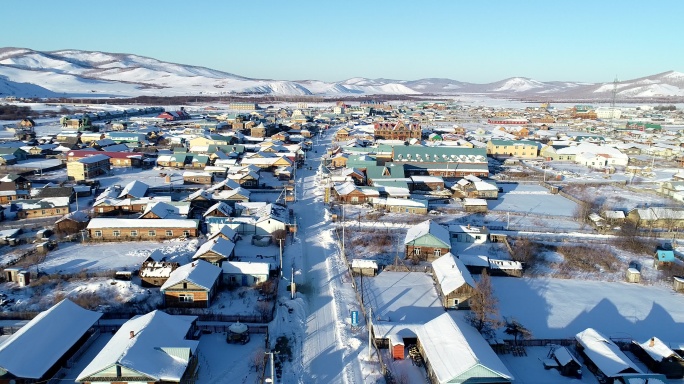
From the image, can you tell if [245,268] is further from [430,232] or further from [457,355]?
[457,355]

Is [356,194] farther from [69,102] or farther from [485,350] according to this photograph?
[69,102]

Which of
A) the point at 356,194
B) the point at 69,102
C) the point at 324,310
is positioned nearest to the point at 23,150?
the point at 356,194

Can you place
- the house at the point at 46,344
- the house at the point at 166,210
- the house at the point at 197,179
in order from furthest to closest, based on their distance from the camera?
the house at the point at 197,179 → the house at the point at 166,210 → the house at the point at 46,344

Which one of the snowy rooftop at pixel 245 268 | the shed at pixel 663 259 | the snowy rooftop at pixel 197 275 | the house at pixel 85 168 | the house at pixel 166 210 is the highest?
the house at pixel 85 168

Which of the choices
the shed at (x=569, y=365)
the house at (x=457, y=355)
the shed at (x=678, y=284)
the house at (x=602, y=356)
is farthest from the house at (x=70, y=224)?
the shed at (x=678, y=284)

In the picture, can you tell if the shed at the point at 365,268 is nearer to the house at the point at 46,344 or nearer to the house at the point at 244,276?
the house at the point at 244,276

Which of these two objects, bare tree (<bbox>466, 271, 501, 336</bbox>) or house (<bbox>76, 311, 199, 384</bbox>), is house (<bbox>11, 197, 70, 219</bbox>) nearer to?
house (<bbox>76, 311, 199, 384</bbox>)
